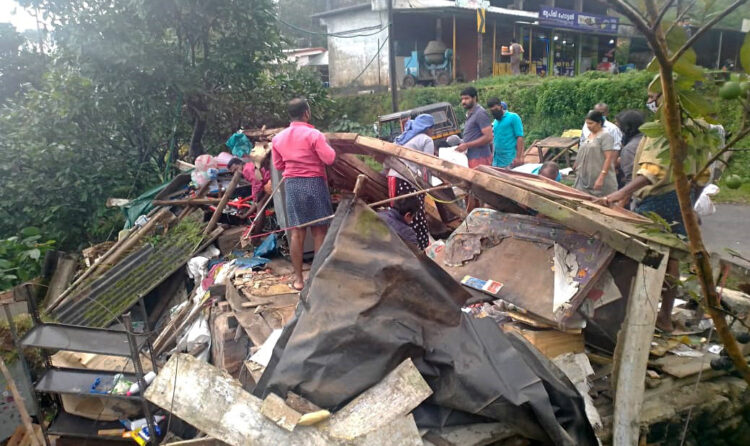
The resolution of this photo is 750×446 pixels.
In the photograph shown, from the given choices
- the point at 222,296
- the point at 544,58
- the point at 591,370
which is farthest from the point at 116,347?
the point at 544,58

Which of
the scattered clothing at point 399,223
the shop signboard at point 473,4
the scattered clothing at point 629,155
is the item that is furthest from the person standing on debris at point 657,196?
the shop signboard at point 473,4

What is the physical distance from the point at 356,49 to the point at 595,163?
54.4 feet

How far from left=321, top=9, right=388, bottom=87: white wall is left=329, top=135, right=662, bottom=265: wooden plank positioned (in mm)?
16867

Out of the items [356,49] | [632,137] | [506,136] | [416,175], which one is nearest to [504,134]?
[506,136]

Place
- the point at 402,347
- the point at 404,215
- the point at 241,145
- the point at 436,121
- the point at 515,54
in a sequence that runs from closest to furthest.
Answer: the point at 402,347 → the point at 404,215 → the point at 241,145 → the point at 436,121 → the point at 515,54

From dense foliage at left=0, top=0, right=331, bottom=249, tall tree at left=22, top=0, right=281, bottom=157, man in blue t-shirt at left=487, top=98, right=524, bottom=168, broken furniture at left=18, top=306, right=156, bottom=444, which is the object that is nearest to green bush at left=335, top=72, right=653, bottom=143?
man in blue t-shirt at left=487, top=98, right=524, bottom=168

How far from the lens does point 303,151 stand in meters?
4.25

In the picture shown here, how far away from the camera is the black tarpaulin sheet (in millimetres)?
2234

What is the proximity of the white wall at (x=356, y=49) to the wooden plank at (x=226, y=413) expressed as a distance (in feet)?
59.7

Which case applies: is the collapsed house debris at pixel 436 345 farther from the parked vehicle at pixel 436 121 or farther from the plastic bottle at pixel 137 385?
the parked vehicle at pixel 436 121

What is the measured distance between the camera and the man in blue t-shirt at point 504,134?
21.5 feet

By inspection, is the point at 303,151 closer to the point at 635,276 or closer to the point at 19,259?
the point at 635,276

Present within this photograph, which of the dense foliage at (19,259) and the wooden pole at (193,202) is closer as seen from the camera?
the dense foliage at (19,259)

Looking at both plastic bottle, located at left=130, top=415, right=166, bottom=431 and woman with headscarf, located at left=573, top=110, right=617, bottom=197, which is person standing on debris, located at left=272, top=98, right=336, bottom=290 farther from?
woman with headscarf, located at left=573, top=110, right=617, bottom=197
